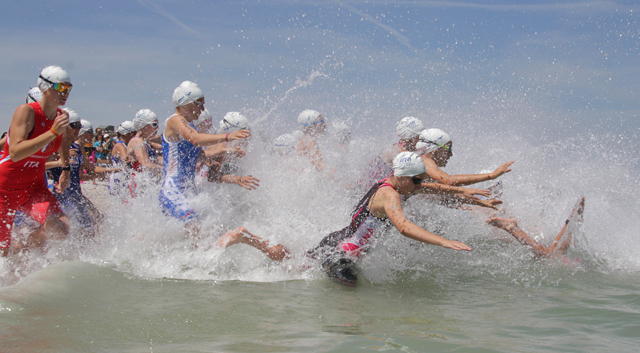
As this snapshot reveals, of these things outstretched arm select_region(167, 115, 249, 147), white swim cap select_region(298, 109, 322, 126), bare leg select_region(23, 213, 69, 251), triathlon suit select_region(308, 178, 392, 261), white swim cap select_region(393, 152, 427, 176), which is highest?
white swim cap select_region(298, 109, 322, 126)

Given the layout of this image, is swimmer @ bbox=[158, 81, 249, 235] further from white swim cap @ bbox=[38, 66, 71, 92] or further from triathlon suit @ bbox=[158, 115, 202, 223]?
white swim cap @ bbox=[38, 66, 71, 92]

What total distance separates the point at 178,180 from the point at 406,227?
→ 2522 mm

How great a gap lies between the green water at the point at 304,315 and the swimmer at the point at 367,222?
0.93 feet

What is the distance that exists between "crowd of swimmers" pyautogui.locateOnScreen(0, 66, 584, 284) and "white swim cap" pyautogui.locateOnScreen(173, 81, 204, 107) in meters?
0.01

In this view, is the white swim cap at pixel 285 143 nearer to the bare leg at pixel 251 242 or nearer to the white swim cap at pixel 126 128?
the bare leg at pixel 251 242

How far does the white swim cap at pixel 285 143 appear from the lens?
7371 millimetres

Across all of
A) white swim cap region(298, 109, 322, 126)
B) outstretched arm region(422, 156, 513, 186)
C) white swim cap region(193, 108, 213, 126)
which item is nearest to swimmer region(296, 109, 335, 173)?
white swim cap region(298, 109, 322, 126)

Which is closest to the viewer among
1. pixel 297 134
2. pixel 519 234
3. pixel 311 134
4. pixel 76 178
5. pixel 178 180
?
pixel 178 180

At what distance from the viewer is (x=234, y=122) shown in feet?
22.7

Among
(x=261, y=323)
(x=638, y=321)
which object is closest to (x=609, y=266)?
(x=638, y=321)

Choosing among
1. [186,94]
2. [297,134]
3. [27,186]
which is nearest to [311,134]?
[297,134]

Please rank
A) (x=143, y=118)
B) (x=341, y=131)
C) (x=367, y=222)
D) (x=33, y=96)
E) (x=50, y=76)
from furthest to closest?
(x=341, y=131)
(x=143, y=118)
(x=33, y=96)
(x=367, y=222)
(x=50, y=76)

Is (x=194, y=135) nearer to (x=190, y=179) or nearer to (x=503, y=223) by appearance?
(x=190, y=179)

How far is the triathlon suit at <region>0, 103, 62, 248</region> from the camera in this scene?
427 centimetres
